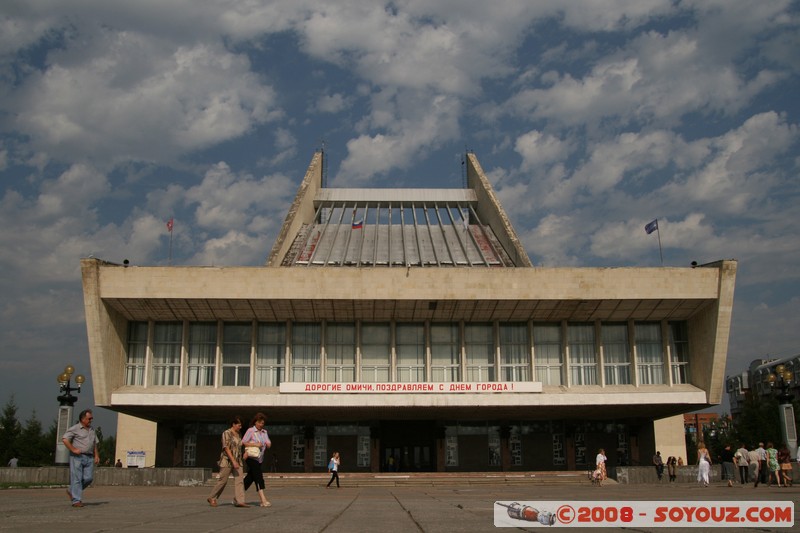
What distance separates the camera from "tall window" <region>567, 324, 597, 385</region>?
3884cm

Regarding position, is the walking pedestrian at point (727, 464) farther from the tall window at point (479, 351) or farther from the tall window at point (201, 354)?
the tall window at point (201, 354)

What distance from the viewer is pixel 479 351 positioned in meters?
39.2

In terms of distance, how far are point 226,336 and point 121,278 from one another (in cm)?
602

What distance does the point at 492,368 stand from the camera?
1532 inches

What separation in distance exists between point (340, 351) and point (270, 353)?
3.53m

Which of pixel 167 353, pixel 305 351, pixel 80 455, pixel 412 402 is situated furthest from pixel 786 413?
pixel 80 455

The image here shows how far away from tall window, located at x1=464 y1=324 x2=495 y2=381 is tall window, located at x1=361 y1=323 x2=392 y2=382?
4.03 metres

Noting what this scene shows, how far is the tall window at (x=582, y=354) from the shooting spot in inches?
1529

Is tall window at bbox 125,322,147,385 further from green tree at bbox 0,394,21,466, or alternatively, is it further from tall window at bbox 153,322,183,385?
green tree at bbox 0,394,21,466

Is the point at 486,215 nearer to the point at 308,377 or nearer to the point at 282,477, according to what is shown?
the point at 308,377

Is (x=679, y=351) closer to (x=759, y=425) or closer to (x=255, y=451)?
(x=255, y=451)

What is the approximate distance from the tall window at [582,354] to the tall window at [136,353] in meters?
21.6

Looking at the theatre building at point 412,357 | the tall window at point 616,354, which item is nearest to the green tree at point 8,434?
the theatre building at point 412,357

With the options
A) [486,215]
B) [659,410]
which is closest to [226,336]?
[659,410]
